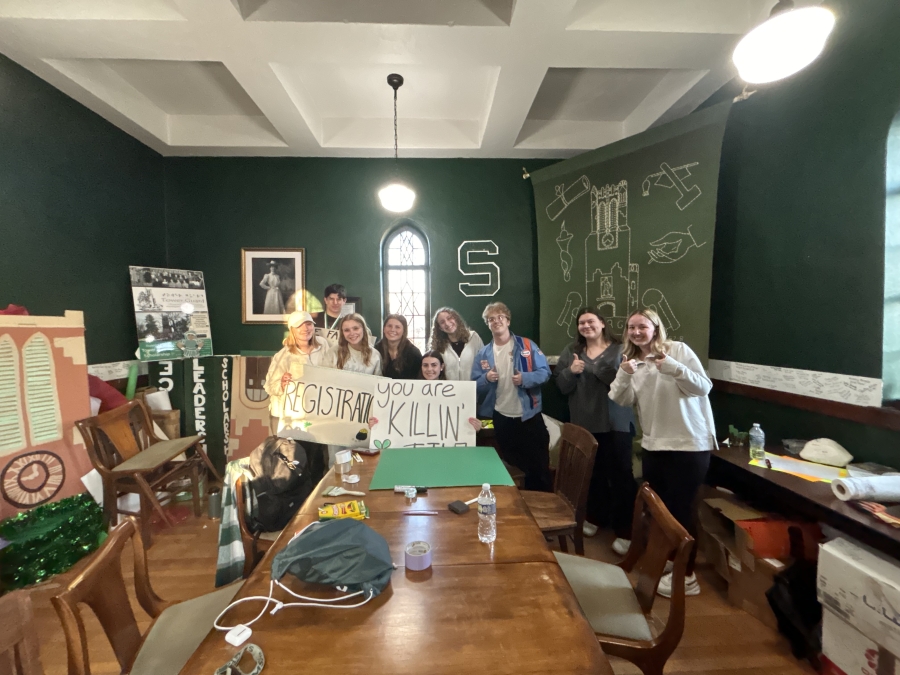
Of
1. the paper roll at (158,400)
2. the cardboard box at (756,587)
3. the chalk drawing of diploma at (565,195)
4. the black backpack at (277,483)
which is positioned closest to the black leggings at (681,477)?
the cardboard box at (756,587)

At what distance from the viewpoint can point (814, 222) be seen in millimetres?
2354

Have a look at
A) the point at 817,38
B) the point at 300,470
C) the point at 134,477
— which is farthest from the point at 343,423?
the point at 817,38

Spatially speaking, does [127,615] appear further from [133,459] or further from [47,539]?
[133,459]

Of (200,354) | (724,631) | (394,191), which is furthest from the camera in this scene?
(200,354)

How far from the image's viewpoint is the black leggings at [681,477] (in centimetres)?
233

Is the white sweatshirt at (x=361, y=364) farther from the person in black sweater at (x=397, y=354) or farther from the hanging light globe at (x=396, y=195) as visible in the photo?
the hanging light globe at (x=396, y=195)

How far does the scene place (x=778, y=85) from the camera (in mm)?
2551

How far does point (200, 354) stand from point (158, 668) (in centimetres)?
343

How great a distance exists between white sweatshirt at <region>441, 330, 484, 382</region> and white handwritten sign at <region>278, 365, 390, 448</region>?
766 millimetres

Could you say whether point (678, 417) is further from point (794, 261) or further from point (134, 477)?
point (134, 477)

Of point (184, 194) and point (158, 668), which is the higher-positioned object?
point (184, 194)

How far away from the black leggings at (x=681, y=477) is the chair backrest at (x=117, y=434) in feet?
12.6

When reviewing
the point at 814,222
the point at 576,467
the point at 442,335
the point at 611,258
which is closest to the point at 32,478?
the point at 442,335

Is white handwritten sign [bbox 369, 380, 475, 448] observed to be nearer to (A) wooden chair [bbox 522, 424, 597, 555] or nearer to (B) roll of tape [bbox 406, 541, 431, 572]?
(A) wooden chair [bbox 522, 424, 597, 555]
